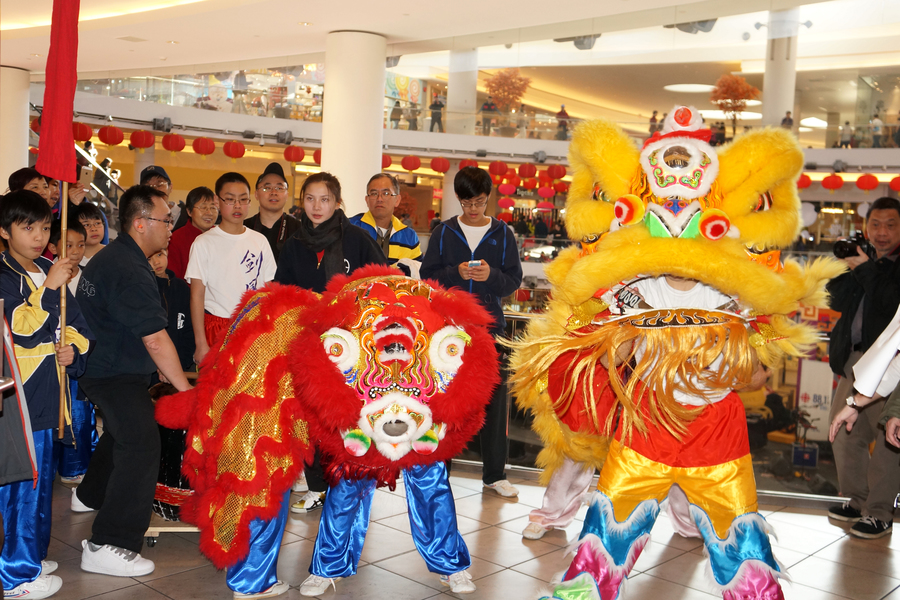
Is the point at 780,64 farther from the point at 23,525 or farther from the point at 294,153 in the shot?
the point at 23,525

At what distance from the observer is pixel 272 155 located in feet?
69.0

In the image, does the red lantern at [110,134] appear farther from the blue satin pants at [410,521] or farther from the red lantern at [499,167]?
the blue satin pants at [410,521]

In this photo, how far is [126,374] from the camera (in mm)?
2852

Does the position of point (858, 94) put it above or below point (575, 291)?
above

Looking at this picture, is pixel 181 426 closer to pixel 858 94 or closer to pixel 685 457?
pixel 685 457

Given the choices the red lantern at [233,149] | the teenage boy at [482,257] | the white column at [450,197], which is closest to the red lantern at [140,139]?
the red lantern at [233,149]

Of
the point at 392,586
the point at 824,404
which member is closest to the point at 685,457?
the point at 392,586

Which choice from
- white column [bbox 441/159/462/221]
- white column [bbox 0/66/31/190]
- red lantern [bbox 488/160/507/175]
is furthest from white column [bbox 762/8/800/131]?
white column [bbox 0/66/31/190]

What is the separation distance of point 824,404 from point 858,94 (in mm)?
16200

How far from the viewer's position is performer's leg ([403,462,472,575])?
2645 millimetres

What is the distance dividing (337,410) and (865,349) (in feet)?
9.31

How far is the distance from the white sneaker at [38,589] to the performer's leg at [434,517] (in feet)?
4.09

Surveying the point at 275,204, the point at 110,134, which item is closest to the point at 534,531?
the point at 275,204

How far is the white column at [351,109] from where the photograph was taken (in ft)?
30.0
